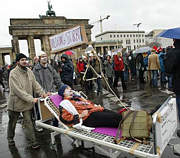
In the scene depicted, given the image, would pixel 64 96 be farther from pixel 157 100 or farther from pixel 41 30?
pixel 41 30

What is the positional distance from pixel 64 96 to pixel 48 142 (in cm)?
124

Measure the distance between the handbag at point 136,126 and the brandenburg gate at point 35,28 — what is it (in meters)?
44.1

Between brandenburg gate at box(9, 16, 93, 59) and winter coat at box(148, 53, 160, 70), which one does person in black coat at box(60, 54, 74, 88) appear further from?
brandenburg gate at box(9, 16, 93, 59)

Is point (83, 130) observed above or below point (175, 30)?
below

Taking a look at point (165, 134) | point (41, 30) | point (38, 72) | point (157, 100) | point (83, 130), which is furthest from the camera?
point (41, 30)

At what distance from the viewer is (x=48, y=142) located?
14.6ft

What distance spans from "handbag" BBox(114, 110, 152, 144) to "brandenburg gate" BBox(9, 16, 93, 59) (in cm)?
4414

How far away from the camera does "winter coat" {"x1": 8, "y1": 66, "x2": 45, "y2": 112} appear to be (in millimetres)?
3948

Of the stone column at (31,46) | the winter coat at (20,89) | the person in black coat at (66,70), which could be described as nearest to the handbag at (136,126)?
the winter coat at (20,89)

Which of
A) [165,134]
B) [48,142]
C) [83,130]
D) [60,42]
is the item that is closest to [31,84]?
[48,142]

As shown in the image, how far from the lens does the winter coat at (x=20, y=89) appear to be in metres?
3.95

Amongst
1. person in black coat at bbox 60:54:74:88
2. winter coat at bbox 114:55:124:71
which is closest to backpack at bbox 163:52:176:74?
person in black coat at bbox 60:54:74:88

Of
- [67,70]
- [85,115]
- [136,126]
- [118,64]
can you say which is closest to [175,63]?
[136,126]

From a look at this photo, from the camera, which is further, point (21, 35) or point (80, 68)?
point (21, 35)
